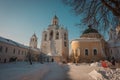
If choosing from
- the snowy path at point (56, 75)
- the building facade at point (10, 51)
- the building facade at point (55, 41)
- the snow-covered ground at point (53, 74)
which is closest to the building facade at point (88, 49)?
the building facade at point (10, 51)

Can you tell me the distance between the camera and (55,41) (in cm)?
7575

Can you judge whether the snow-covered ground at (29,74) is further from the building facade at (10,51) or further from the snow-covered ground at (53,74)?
the building facade at (10,51)

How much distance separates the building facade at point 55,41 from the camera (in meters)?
73.6

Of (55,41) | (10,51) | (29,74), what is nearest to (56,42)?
(55,41)

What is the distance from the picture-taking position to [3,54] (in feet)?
136

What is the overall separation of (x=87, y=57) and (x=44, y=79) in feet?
103

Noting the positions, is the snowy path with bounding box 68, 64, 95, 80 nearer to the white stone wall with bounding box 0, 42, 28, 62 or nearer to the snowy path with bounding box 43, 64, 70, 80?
the snowy path with bounding box 43, 64, 70, 80

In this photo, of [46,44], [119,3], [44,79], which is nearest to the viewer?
[119,3]

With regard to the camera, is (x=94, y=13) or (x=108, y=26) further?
(x=108, y=26)

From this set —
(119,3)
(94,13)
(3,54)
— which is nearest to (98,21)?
(94,13)

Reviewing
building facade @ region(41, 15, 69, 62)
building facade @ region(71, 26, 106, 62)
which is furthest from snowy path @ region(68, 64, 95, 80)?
building facade @ region(41, 15, 69, 62)

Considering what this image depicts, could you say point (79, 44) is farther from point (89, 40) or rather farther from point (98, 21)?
point (98, 21)

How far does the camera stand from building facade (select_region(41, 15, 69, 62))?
7356cm

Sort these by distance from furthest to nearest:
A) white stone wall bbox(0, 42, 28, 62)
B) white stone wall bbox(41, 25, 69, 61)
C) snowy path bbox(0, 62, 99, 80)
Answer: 1. white stone wall bbox(41, 25, 69, 61)
2. white stone wall bbox(0, 42, 28, 62)
3. snowy path bbox(0, 62, 99, 80)
